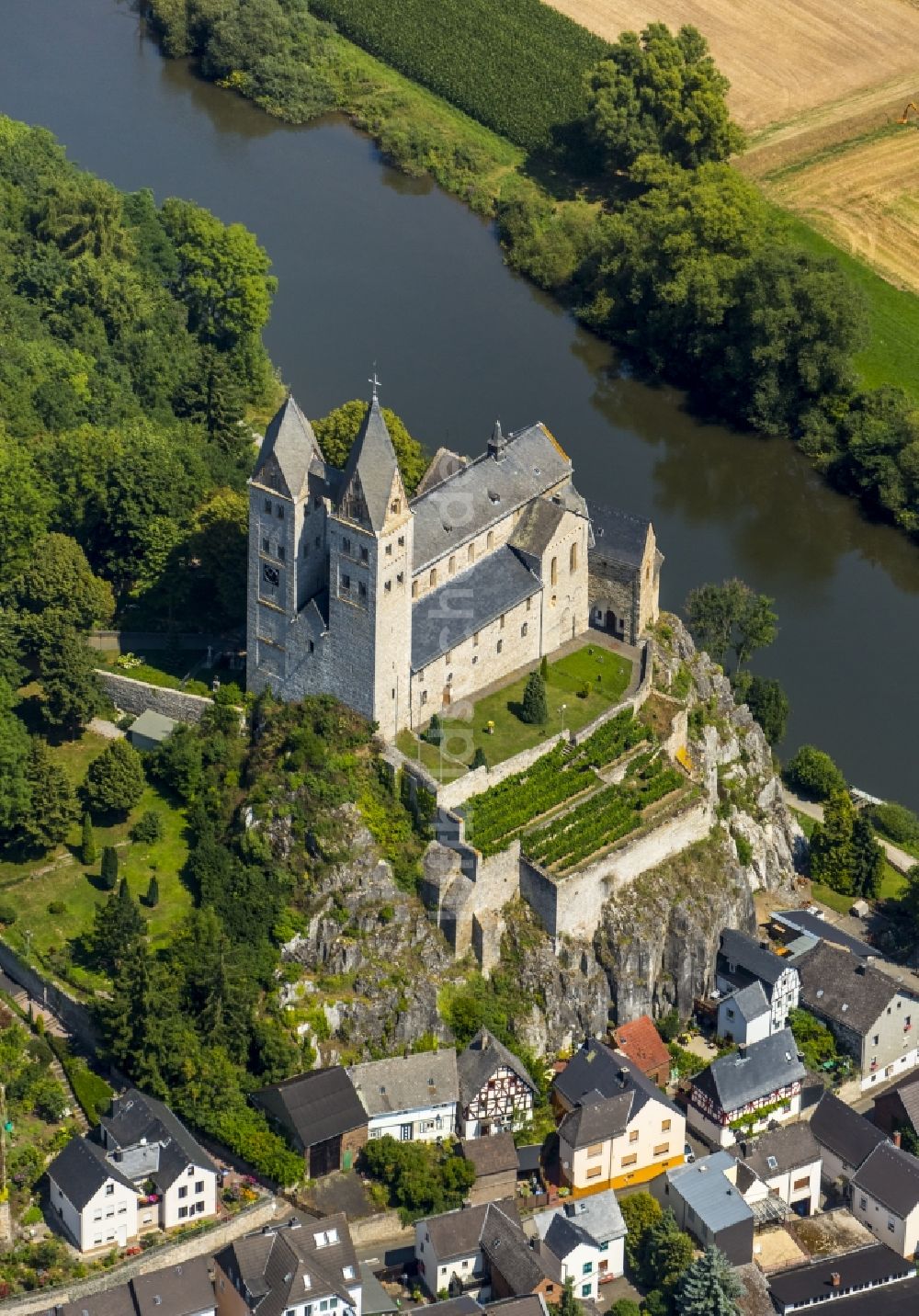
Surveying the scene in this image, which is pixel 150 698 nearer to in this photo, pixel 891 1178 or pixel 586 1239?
pixel 586 1239

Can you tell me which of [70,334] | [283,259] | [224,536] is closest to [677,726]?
[224,536]

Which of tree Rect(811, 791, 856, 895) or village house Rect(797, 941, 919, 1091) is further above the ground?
tree Rect(811, 791, 856, 895)

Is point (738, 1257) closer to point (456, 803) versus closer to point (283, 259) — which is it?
point (456, 803)

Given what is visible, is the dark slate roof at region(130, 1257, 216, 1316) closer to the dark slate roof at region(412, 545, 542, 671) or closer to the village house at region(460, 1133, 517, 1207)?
the village house at region(460, 1133, 517, 1207)

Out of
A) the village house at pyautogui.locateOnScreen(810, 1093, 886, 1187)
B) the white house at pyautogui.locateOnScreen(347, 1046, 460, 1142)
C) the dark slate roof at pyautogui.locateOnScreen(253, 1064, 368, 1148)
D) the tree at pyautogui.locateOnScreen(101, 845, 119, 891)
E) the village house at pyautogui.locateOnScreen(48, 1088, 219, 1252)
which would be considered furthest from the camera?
the tree at pyautogui.locateOnScreen(101, 845, 119, 891)

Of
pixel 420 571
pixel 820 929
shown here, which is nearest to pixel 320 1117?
pixel 420 571

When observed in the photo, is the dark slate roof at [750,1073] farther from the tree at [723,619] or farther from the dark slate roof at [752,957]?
the tree at [723,619]

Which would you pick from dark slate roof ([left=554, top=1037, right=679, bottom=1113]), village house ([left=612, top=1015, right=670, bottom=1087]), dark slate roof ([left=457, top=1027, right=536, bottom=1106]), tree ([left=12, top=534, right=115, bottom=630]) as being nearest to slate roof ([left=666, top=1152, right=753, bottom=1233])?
dark slate roof ([left=554, top=1037, right=679, bottom=1113])
